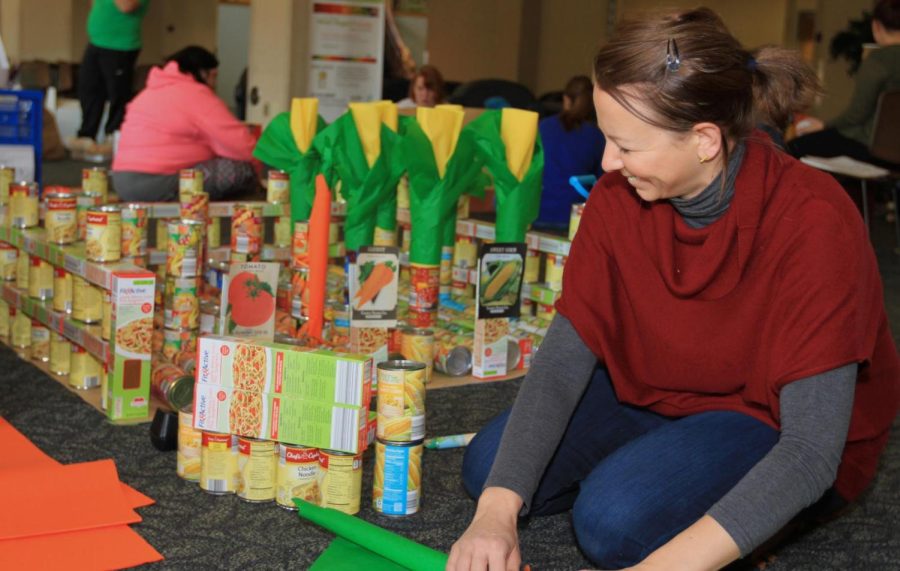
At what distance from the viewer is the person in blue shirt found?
17.1ft

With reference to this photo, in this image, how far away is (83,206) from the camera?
2.94 m

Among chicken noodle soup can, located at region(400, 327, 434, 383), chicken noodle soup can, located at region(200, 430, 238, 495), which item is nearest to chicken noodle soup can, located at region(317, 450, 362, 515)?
chicken noodle soup can, located at region(200, 430, 238, 495)

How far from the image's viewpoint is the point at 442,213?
10.00 feet

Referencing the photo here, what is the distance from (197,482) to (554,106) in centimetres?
638

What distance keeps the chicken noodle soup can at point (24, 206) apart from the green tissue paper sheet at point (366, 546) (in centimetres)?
151

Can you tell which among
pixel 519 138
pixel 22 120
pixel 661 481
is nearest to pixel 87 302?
pixel 519 138

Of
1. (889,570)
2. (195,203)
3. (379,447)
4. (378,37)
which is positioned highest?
(378,37)

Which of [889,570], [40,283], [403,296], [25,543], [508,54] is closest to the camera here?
[25,543]

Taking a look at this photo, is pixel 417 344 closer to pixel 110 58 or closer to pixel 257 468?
pixel 257 468

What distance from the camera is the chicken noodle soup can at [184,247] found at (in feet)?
8.58

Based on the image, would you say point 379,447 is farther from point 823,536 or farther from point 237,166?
point 237,166

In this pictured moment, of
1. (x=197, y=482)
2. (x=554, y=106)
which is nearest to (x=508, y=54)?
(x=554, y=106)

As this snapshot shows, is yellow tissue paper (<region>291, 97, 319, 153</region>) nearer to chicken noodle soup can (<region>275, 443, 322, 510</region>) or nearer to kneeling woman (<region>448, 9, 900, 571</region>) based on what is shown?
chicken noodle soup can (<region>275, 443, 322, 510</region>)

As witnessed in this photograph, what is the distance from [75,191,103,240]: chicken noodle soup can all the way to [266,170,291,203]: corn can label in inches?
20.0
